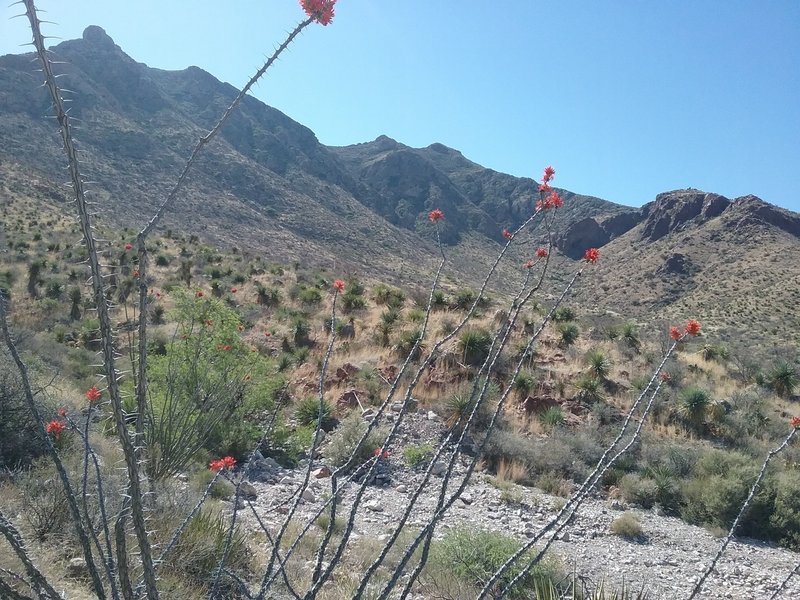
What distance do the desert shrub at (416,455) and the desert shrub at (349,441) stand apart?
0.54 meters

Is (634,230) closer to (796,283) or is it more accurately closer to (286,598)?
(796,283)

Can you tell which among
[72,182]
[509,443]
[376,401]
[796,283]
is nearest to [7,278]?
[376,401]

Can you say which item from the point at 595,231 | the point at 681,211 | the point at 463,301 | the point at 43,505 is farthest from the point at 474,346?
the point at 595,231

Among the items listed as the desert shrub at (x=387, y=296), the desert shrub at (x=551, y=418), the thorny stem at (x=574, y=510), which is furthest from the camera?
the desert shrub at (x=387, y=296)

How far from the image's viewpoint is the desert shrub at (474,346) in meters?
14.3

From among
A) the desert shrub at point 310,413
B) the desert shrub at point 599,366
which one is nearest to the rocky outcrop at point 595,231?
the desert shrub at point 599,366

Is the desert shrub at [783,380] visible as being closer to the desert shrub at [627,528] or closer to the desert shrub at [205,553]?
the desert shrub at [627,528]

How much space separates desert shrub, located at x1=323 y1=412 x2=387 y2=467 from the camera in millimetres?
10648

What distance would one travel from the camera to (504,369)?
46.4ft

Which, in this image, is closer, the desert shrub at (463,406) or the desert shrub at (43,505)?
the desert shrub at (43,505)

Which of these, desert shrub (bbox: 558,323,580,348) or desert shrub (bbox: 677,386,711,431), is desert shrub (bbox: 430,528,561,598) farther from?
desert shrub (bbox: 558,323,580,348)

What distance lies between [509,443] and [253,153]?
68.8 meters

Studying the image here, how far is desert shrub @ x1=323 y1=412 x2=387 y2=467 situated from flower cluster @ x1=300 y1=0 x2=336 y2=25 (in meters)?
8.60

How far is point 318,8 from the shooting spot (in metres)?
2.26
